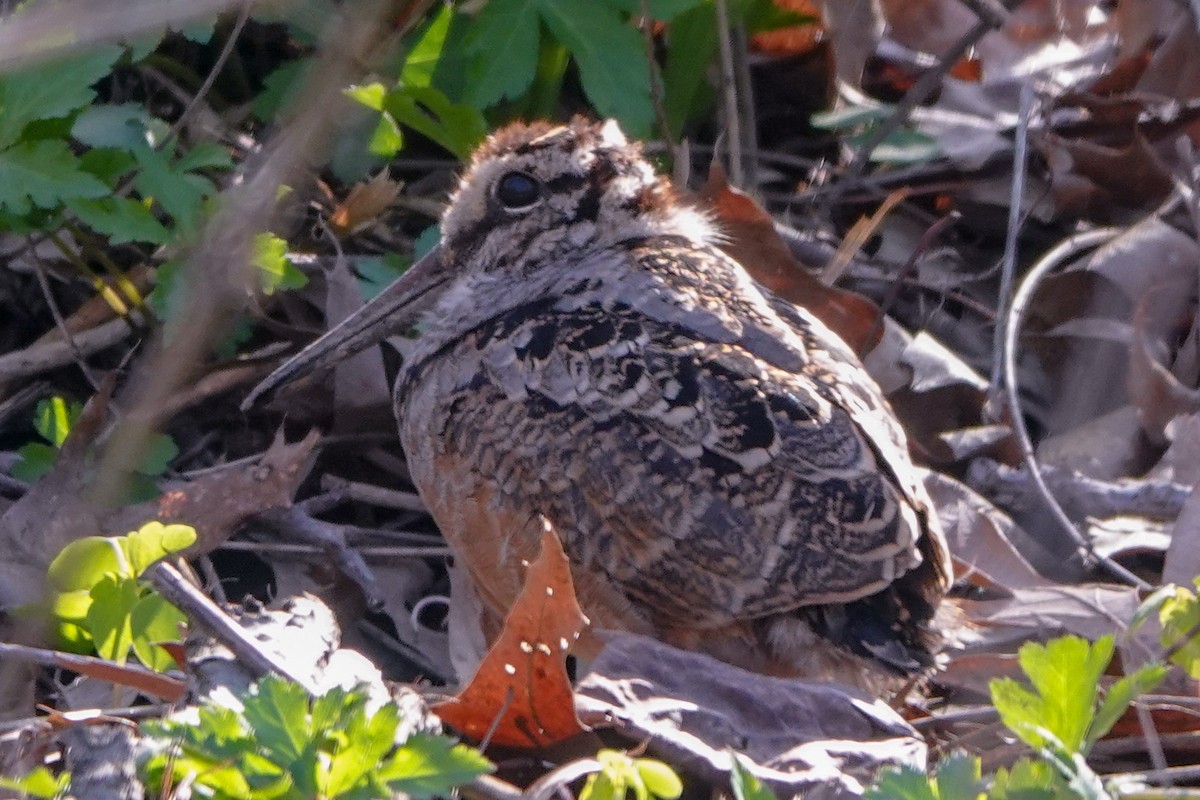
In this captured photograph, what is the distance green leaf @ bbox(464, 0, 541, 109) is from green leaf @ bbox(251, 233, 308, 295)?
66cm

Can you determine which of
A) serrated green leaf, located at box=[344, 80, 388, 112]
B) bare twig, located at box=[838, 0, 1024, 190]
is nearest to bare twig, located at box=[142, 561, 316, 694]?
serrated green leaf, located at box=[344, 80, 388, 112]

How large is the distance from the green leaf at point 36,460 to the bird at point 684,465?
2.57 ft

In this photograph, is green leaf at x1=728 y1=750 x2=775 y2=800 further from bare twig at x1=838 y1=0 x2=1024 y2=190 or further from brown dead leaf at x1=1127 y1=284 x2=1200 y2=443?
bare twig at x1=838 y1=0 x2=1024 y2=190

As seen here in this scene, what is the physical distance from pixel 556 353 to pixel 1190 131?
2211 millimetres

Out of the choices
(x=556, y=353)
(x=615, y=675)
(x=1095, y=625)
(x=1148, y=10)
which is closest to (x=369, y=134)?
(x=556, y=353)

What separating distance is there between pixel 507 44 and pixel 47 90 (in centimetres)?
106

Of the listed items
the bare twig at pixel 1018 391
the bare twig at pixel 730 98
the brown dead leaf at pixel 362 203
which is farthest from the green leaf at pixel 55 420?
the bare twig at pixel 1018 391

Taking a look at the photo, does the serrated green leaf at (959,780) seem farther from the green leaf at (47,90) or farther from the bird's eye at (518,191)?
the green leaf at (47,90)

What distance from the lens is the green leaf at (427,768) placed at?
6.20ft

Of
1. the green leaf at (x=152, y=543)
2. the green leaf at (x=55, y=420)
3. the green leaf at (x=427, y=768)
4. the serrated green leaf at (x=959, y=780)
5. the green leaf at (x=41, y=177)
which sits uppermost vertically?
the green leaf at (x=41, y=177)

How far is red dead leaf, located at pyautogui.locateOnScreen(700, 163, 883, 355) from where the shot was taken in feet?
12.5

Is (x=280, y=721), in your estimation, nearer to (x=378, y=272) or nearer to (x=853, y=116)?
(x=378, y=272)

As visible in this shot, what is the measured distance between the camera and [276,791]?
185cm

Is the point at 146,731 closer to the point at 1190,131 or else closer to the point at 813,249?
the point at 813,249
